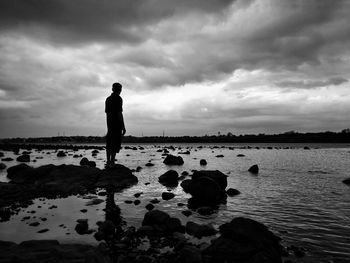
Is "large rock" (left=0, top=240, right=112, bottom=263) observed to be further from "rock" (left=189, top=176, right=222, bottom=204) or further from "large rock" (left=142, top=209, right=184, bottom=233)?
"rock" (left=189, top=176, right=222, bottom=204)

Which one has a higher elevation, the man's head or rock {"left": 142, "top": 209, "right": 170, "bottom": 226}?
the man's head

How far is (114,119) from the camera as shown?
14227mm

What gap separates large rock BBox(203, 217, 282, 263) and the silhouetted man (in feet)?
30.0

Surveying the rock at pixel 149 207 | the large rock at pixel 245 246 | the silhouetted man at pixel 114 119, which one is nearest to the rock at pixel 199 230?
the large rock at pixel 245 246

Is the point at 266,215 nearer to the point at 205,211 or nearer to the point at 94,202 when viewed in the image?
the point at 205,211

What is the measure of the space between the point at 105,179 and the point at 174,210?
19.3ft

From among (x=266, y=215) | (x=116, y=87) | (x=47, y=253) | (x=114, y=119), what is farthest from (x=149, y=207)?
(x=116, y=87)

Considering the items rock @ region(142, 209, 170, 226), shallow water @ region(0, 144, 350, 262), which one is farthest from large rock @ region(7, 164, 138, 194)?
rock @ region(142, 209, 170, 226)

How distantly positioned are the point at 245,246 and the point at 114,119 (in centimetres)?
1021

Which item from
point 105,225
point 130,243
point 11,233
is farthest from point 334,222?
point 11,233

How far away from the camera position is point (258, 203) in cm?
1080

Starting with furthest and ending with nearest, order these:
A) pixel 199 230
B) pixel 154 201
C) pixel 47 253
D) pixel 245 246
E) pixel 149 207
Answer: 1. pixel 154 201
2. pixel 149 207
3. pixel 199 230
4. pixel 245 246
5. pixel 47 253

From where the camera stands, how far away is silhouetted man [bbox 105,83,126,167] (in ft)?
45.5

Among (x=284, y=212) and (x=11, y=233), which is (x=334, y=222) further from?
(x=11, y=233)
